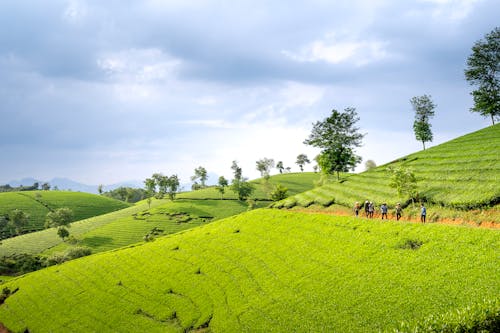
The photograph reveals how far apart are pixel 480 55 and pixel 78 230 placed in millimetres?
151929

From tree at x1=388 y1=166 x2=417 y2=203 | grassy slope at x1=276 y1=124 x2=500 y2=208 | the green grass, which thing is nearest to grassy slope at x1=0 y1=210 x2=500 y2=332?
tree at x1=388 y1=166 x2=417 y2=203

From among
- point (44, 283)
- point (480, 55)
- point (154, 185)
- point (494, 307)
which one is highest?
point (480, 55)

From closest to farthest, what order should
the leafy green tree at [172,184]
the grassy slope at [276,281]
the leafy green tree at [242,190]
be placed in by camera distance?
the grassy slope at [276,281] < the leafy green tree at [242,190] < the leafy green tree at [172,184]

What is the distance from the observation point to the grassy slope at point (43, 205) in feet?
541

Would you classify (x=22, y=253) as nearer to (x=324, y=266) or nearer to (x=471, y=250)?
(x=324, y=266)

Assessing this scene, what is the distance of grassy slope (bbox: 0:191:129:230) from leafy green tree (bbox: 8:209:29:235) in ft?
11.1

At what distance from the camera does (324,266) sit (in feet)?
116

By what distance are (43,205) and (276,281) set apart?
18895cm

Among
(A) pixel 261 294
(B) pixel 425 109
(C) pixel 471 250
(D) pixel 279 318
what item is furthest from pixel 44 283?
(B) pixel 425 109

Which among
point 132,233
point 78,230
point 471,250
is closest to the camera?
point 471,250

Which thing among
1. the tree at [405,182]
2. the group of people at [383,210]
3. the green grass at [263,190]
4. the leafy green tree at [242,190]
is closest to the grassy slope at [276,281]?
the group of people at [383,210]

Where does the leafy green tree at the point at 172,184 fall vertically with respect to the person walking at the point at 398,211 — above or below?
above

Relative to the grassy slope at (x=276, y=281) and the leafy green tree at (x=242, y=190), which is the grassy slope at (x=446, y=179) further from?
the leafy green tree at (x=242, y=190)

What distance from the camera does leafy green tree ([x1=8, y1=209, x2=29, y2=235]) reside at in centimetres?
14638
